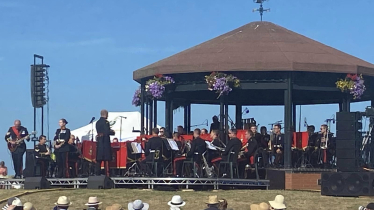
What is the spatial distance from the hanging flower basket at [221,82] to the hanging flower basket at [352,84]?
9.19ft

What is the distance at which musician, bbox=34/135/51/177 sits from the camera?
862 inches

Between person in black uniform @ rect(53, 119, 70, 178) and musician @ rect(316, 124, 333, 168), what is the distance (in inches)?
260

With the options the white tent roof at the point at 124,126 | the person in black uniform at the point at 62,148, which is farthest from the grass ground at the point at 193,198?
the white tent roof at the point at 124,126

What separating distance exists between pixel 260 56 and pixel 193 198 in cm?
607

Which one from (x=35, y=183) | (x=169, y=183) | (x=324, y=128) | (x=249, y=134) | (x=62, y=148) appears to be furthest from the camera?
(x=324, y=128)

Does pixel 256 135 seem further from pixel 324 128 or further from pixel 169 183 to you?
Result: pixel 169 183

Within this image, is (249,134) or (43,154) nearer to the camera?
(249,134)

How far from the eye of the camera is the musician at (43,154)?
2191 centimetres

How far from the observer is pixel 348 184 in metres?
17.8

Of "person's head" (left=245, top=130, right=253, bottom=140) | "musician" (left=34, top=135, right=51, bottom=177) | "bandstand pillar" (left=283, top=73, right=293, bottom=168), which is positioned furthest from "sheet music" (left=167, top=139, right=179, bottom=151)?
"musician" (left=34, top=135, right=51, bottom=177)

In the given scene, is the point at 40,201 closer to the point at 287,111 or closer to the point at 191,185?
the point at 191,185

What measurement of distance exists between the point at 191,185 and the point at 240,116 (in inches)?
362

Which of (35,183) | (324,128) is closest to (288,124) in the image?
(324,128)

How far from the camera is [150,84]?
23.8m
